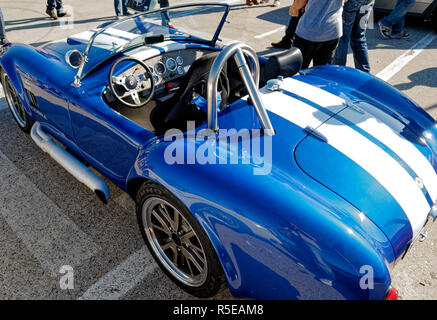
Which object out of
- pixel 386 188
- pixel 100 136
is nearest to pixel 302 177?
pixel 386 188

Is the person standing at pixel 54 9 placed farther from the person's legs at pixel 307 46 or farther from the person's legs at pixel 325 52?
the person's legs at pixel 325 52

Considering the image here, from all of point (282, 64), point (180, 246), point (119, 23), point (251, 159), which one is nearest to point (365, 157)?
point (251, 159)

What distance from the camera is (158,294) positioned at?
2.15 meters

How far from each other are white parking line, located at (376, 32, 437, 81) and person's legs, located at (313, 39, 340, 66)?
166 cm

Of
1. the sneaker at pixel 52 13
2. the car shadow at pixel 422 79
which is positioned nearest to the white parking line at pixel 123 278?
the car shadow at pixel 422 79

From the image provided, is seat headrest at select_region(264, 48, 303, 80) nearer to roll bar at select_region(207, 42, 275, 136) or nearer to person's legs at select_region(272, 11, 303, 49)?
roll bar at select_region(207, 42, 275, 136)

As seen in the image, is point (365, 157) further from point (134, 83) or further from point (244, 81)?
point (134, 83)

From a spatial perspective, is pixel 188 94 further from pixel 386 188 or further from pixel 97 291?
pixel 97 291

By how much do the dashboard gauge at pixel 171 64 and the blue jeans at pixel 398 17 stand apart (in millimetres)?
5392

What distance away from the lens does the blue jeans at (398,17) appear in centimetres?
622

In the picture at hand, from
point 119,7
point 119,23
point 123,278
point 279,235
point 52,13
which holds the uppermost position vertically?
point 119,23

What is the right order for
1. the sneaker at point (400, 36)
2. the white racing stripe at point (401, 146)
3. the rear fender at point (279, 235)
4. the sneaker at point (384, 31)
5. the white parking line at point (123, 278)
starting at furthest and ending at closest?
the sneaker at point (400, 36) → the sneaker at point (384, 31) → the white parking line at point (123, 278) → the white racing stripe at point (401, 146) → the rear fender at point (279, 235)

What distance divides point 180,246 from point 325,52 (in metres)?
2.85

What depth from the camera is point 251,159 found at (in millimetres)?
1741
